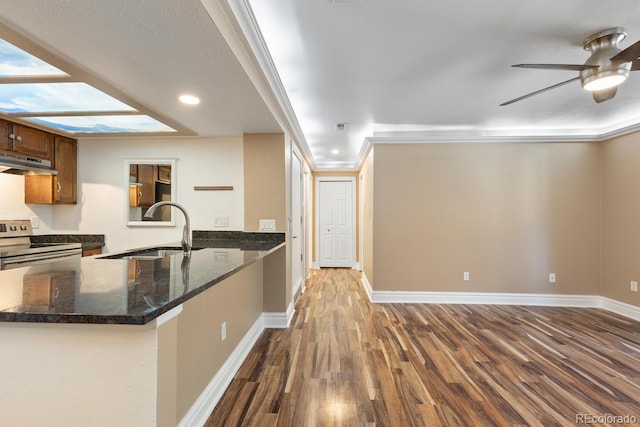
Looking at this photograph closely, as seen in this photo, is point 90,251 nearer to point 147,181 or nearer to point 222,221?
point 147,181

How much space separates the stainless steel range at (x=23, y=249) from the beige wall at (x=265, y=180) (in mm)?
1976

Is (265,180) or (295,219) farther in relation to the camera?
(295,219)

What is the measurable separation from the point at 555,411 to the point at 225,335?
7.25ft

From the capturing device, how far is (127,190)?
3494 millimetres

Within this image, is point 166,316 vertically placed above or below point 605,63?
below

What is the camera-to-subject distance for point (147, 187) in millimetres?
3502

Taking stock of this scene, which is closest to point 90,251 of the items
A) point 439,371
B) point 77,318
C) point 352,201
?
point 77,318

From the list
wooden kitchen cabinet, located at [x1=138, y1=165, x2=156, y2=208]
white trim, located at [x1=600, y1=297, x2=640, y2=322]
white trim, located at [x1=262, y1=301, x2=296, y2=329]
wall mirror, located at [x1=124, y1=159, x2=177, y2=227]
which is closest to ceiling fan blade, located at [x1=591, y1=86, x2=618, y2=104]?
white trim, located at [x1=600, y1=297, x2=640, y2=322]

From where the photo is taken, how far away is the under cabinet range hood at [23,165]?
2.70 m

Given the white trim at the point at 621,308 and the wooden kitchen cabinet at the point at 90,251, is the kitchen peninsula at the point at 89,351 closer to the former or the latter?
the wooden kitchen cabinet at the point at 90,251

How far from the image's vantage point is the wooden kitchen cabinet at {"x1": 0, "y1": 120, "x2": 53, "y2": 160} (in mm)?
2729

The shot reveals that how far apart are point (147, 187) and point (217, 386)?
2.61 metres

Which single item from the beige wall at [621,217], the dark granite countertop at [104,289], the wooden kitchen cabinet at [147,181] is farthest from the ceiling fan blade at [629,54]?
the wooden kitchen cabinet at [147,181]

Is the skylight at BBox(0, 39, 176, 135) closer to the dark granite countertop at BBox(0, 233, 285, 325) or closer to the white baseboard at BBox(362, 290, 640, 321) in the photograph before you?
the dark granite countertop at BBox(0, 233, 285, 325)
